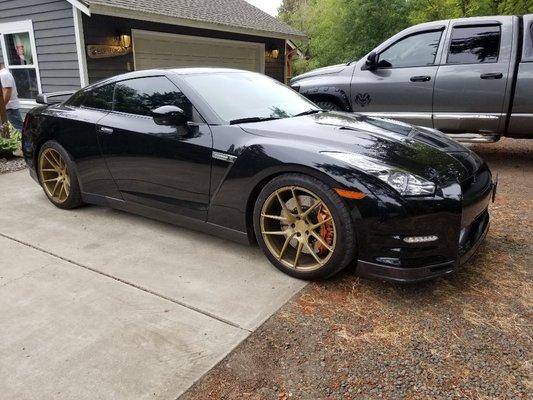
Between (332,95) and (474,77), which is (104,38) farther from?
(474,77)

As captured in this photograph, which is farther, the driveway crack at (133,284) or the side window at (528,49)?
the side window at (528,49)

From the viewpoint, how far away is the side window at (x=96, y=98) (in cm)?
417

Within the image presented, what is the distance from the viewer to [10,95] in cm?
805

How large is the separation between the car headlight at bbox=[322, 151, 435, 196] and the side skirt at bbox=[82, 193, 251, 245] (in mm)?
1012

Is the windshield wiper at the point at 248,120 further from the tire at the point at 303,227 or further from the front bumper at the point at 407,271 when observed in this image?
the front bumper at the point at 407,271

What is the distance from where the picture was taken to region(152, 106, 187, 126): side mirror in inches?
130

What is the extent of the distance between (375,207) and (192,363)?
134cm

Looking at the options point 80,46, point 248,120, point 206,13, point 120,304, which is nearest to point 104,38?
point 80,46

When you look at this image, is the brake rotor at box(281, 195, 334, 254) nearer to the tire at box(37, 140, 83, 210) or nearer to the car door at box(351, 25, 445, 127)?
the tire at box(37, 140, 83, 210)

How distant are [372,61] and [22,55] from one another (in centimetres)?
793

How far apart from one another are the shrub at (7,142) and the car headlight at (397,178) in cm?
622

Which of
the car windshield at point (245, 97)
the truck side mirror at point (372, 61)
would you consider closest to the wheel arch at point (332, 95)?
the truck side mirror at point (372, 61)

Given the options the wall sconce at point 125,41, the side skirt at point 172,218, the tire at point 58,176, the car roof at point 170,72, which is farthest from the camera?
the wall sconce at point 125,41

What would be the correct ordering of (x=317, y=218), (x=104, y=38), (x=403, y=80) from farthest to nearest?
(x=104, y=38)
(x=403, y=80)
(x=317, y=218)
